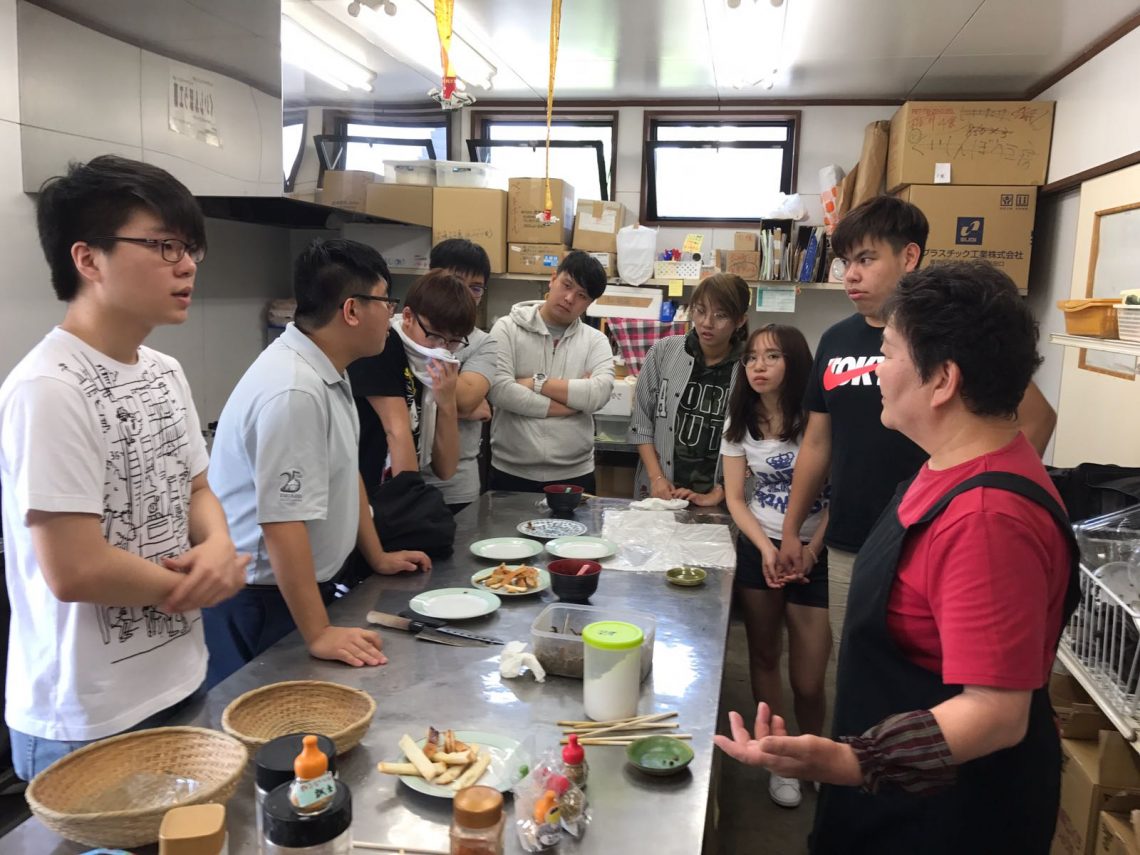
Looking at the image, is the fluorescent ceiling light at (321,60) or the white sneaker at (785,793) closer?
the white sneaker at (785,793)

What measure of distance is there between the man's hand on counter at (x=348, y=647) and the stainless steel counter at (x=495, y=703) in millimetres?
19

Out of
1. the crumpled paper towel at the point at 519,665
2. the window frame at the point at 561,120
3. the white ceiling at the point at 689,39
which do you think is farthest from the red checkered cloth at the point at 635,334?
the crumpled paper towel at the point at 519,665

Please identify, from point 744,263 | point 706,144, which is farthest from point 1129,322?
point 706,144

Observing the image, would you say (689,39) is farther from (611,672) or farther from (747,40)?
(611,672)

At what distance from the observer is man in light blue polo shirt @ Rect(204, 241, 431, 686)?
4.81ft

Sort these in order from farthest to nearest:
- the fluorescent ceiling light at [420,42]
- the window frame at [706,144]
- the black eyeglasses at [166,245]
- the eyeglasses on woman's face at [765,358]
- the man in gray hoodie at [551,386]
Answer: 1. the window frame at [706,144]
2. the fluorescent ceiling light at [420,42]
3. the man in gray hoodie at [551,386]
4. the eyeglasses on woman's face at [765,358]
5. the black eyeglasses at [166,245]

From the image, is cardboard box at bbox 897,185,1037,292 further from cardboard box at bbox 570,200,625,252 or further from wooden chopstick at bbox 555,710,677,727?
wooden chopstick at bbox 555,710,677,727

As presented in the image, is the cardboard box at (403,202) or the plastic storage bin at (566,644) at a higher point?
the cardboard box at (403,202)

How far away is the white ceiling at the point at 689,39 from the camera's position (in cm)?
322

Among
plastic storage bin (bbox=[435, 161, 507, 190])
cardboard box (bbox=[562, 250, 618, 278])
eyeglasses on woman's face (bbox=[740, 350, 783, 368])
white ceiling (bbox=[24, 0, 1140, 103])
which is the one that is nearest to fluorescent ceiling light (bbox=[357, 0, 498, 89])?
white ceiling (bbox=[24, 0, 1140, 103])

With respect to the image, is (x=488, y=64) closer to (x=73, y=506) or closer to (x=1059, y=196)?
(x=1059, y=196)

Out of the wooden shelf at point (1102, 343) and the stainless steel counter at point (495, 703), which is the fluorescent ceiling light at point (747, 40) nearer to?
the wooden shelf at point (1102, 343)

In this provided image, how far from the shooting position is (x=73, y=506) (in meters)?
1.10

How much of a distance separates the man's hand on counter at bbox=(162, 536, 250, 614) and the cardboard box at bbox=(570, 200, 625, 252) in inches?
146
